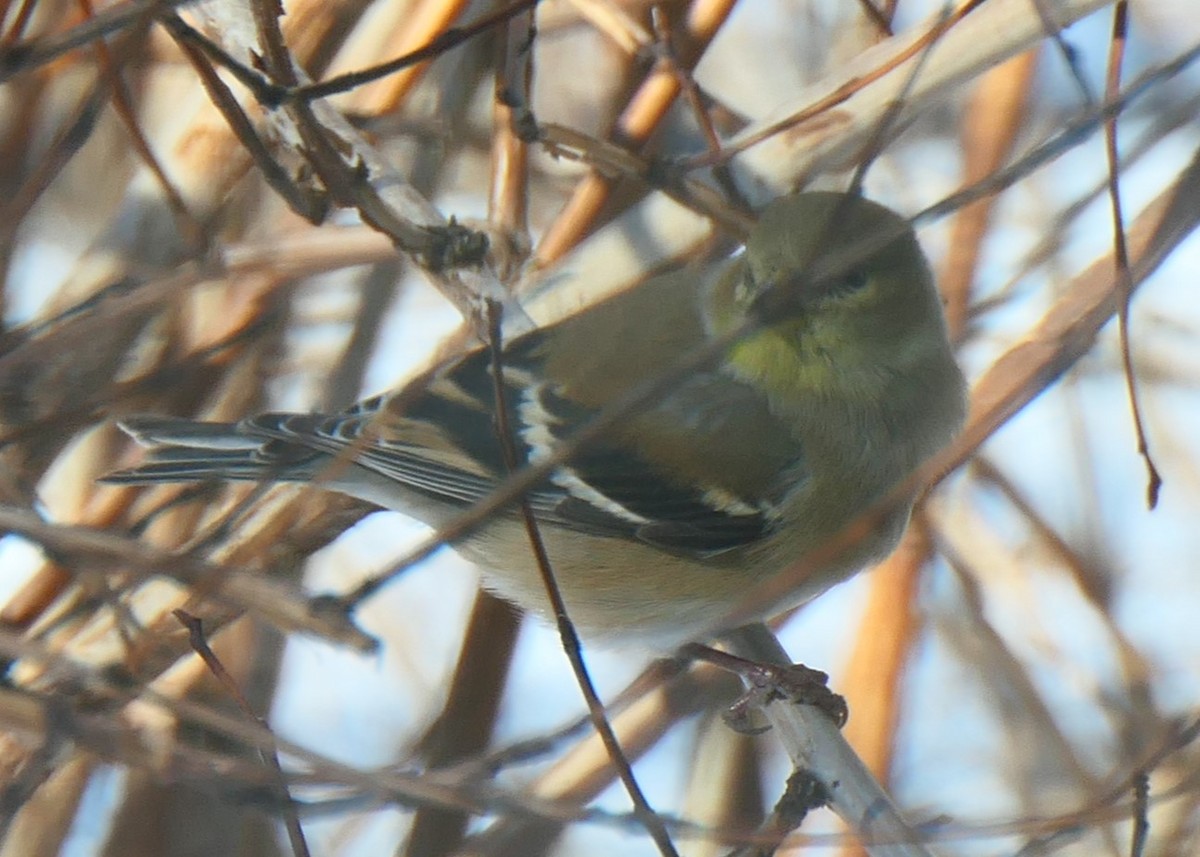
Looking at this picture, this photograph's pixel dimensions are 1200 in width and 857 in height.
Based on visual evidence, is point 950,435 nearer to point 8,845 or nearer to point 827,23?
point 827,23

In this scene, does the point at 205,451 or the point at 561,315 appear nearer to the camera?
the point at 205,451

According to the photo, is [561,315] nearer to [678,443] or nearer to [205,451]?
[678,443]

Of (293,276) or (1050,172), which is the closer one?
(293,276)

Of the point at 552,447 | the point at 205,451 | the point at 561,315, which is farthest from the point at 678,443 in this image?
the point at 205,451

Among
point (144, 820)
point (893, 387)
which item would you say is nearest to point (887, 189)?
point (893, 387)

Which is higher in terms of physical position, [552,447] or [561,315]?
[561,315]

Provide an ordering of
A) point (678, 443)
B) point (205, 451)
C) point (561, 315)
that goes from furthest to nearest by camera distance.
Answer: point (561, 315) → point (678, 443) → point (205, 451)

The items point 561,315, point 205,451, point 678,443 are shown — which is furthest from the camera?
point 561,315
